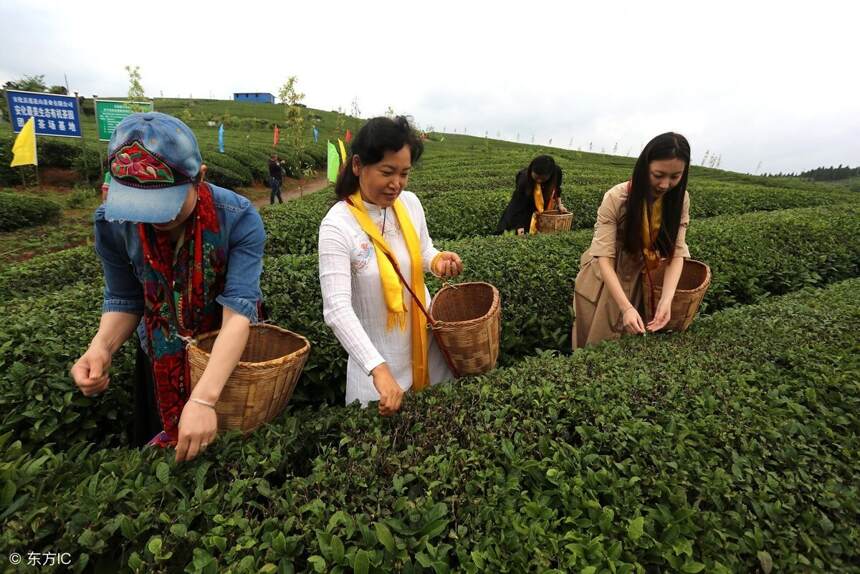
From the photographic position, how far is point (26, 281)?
188 inches

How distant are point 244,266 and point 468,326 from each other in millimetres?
872

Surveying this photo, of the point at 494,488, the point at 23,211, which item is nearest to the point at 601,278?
the point at 494,488

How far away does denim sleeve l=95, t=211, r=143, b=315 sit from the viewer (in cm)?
157

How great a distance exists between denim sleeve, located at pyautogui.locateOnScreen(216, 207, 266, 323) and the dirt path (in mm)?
15709

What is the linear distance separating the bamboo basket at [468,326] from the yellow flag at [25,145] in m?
12.8

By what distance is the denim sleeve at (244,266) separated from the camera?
59.9 inches

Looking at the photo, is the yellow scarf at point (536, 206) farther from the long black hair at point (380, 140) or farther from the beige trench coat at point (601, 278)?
the long black hair at point (380, 140)

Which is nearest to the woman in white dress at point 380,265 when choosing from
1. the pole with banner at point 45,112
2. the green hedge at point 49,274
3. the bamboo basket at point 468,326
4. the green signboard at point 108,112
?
the bamboo basket at point 468,326

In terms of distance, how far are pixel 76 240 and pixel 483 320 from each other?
34.4 ft

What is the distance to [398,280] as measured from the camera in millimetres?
1840

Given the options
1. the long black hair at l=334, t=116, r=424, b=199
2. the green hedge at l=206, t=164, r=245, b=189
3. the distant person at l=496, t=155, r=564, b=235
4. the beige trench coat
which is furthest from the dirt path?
the long black hair at l=334, t=116, r=424, b=199

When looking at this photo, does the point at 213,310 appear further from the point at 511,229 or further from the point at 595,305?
the point at 511,229

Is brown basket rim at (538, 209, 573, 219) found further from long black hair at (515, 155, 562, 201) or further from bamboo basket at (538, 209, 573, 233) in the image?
long black hair at (515, 155, 562, 201)

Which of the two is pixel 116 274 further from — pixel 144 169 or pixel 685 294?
pixel 685 294
